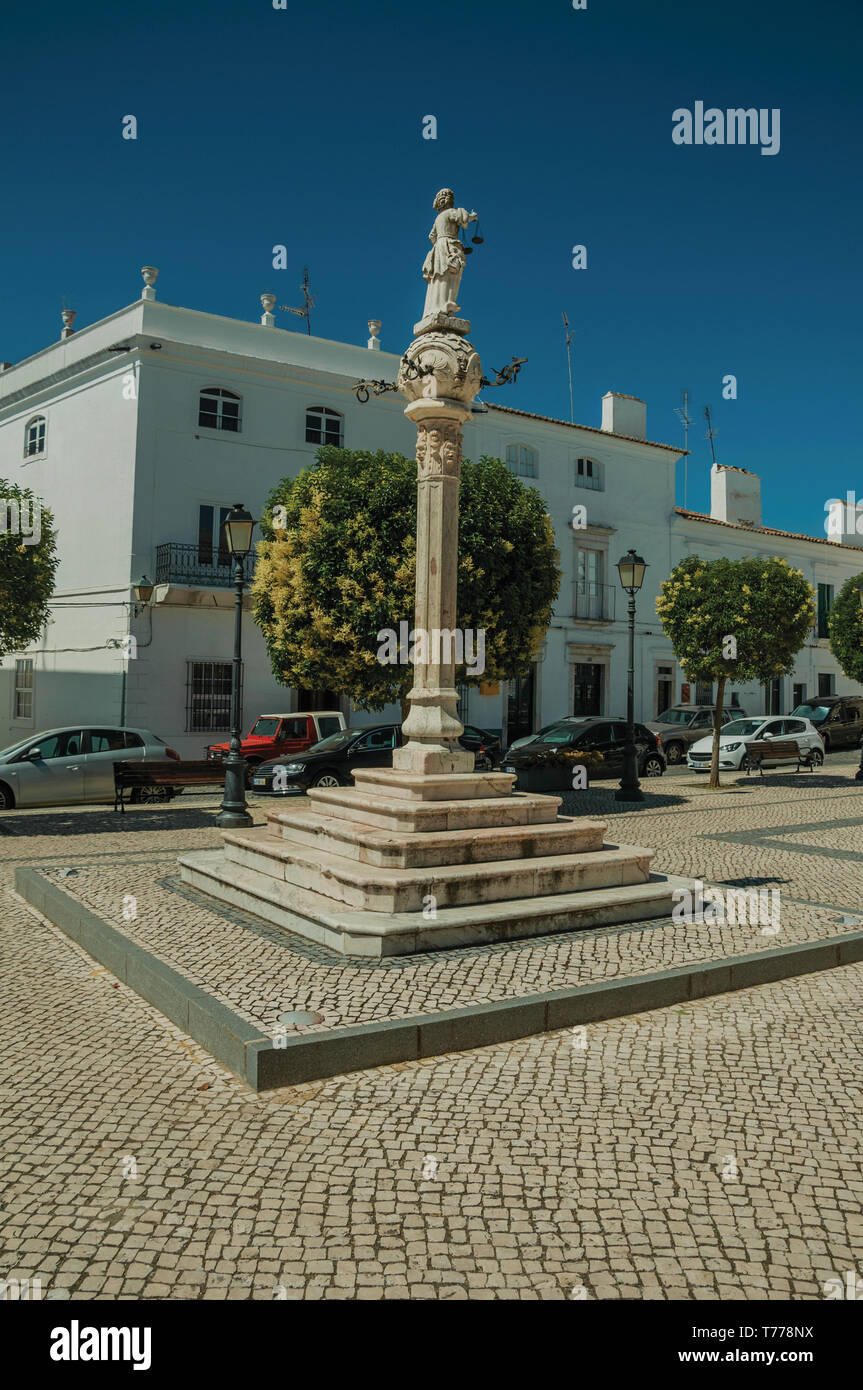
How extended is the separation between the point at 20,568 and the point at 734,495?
2912 centimetres

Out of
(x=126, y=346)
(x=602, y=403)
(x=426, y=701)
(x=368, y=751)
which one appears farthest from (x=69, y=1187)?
(x=602, y=403)

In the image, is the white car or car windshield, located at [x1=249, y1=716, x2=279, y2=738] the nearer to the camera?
car windshield, located at [x1=249, y1=716, x2=279, y2=738]

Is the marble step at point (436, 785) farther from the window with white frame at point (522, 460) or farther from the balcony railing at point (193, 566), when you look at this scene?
the window with white frame at point (522, 460)

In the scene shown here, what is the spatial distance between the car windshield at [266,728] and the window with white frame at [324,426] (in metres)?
8.11

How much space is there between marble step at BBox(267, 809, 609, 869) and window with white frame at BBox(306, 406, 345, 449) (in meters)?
17.0

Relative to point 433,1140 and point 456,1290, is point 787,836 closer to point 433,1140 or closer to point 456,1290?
point 433,1140

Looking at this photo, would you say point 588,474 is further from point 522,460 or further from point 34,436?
point 34,436

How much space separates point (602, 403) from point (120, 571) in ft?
59.2

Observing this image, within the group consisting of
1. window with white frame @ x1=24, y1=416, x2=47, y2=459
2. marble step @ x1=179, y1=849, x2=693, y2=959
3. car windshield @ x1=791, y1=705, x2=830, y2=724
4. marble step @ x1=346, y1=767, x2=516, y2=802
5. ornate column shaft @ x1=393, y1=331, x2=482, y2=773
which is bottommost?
marble step @ x1=179, y1=849, x2=693, y2=959

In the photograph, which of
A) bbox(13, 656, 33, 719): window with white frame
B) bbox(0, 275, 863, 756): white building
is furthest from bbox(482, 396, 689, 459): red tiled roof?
bbox(13, 656, 33, 719): window with white frame

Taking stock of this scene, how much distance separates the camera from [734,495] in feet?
117

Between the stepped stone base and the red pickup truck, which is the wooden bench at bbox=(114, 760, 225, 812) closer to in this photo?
the red pickup truck

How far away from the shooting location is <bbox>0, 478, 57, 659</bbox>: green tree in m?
13.0
